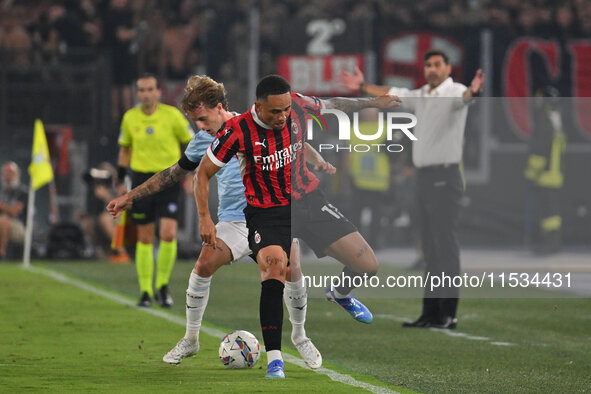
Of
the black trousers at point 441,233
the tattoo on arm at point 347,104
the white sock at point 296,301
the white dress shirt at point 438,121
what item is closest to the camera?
the white sock at point 296,301

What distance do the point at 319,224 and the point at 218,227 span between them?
2.17 feet

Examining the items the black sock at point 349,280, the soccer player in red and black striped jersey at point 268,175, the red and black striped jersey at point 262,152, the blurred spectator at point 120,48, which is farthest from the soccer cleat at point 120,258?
the red and black striped jersey at point 262,152

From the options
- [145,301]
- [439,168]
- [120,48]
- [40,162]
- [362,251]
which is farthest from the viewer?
[120,48]

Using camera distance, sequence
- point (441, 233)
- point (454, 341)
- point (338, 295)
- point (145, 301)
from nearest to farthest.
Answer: point (338, 295), point (454, 341), point (441, 233), point (145, 301)

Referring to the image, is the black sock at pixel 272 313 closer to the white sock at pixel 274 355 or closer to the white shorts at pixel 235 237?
the white sock at pixel 274 355

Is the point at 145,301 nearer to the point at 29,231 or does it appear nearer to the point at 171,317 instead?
the point at 171,317

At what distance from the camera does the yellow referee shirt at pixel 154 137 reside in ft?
39.0

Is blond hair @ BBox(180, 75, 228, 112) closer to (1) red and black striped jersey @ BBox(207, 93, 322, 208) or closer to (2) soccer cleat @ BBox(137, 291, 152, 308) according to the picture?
(1) red and black striped jersey @ BBox(207, 93, 322, 208)

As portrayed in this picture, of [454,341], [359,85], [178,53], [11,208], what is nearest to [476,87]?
[359,85]

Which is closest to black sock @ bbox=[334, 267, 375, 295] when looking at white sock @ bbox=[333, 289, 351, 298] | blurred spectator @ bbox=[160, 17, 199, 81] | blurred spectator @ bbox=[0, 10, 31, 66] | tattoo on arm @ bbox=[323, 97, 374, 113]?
white sock @ bbox=[333, 289, 351, 298]

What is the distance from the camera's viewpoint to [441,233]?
33.7ft

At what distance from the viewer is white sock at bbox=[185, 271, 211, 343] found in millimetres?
8039

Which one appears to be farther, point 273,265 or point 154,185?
point 154,185

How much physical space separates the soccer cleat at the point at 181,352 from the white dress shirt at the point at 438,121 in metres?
2.84
